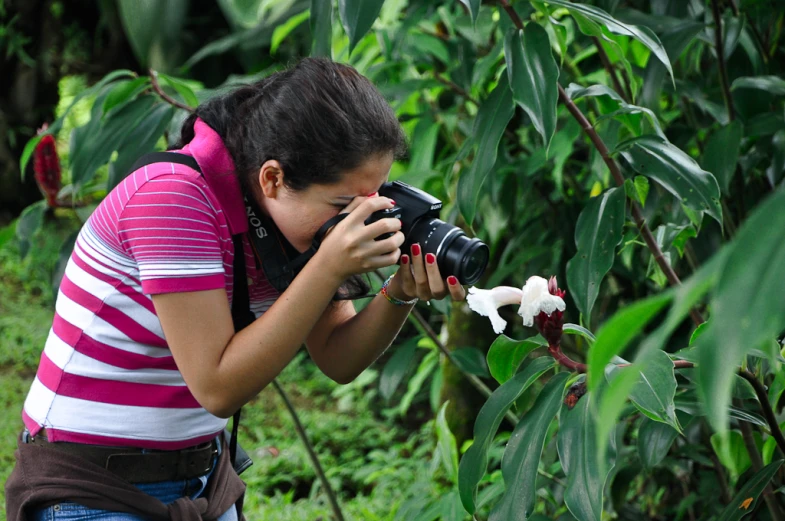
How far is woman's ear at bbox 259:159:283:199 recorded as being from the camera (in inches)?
43.4

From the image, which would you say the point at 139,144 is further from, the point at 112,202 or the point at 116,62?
the point at 116,62

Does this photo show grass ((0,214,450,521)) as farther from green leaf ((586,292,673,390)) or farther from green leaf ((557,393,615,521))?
green leaf ((586,292,673,390))

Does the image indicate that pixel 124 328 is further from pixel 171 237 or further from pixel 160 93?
pixel 160 93

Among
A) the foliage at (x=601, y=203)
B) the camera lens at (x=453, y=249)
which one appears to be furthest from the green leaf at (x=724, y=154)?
the camera lens at (x=453, y=249)

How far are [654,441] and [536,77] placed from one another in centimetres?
53

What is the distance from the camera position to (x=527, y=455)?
3.21 ft

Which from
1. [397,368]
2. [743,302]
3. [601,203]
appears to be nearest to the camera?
[743,302]

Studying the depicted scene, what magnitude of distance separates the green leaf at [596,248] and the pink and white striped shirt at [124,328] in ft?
1.46

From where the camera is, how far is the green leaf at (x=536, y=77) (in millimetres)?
1100

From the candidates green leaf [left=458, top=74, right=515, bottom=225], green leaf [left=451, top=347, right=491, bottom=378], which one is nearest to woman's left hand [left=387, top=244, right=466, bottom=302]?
green leaf [left=458, top=74, right=515, bottom=225]

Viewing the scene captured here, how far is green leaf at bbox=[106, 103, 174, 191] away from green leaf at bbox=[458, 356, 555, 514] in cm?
81

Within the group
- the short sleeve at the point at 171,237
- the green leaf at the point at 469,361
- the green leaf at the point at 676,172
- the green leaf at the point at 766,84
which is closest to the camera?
the short sleeve at the point at 171,237

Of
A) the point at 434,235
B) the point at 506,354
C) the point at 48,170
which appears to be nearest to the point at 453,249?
the point at 434,235

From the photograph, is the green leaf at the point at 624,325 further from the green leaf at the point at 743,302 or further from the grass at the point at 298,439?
the grass at the point at 298,439
